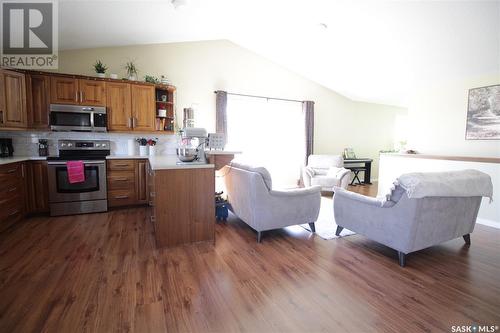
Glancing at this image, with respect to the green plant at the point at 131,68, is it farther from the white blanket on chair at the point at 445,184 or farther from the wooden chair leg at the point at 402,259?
the wooden chair leg at the point at 402,259

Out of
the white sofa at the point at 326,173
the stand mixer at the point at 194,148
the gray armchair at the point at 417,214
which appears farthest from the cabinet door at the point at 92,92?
the white sofa at the point at 326,173

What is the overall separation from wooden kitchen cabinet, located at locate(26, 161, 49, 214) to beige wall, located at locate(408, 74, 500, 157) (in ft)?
22.0

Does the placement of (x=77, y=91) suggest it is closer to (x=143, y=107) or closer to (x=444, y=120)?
(x=143, y=107)

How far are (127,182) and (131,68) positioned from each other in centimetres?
208

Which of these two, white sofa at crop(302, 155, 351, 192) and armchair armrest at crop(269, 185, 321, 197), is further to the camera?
white sofa at crop(302, 155, 351, 192)

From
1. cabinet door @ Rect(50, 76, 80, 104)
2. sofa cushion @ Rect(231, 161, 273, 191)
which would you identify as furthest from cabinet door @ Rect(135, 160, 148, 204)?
sofa cushion @ Rect(231, 161, 273, 191)

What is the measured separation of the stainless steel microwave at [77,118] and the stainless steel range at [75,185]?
0.31m

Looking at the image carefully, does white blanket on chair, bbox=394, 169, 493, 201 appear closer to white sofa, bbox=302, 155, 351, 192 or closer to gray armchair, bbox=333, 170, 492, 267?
gray armchair, bbox=333, 170, 492, 267

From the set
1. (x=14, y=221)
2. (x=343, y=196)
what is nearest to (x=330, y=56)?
A: (x=343, y=196)

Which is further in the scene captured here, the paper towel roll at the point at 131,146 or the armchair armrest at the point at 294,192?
the paper towel roll at the point at 131,146

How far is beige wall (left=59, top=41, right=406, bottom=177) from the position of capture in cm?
445

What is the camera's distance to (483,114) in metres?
4.00

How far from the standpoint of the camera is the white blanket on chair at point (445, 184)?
213cm

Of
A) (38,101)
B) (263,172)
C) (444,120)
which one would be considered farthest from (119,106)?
(444,120)
